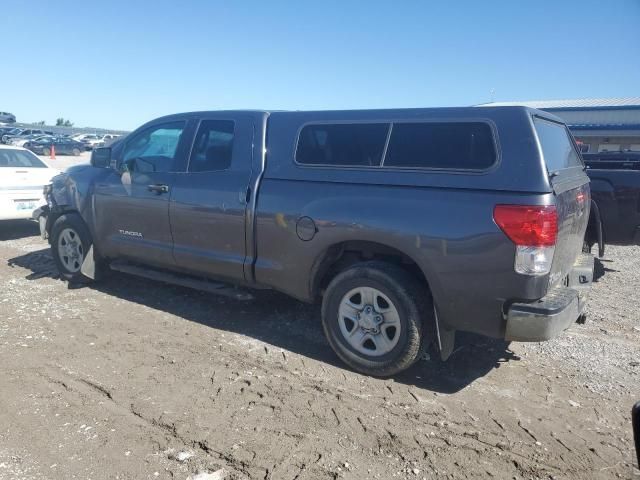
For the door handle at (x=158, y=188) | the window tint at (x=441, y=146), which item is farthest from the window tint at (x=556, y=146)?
the door handle at (x=158, y=188)

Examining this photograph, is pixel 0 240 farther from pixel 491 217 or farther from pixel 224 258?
pixel 491 217

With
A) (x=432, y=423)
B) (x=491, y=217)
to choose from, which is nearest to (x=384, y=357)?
(x=432, y=423)

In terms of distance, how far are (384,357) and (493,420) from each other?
0.87 metres

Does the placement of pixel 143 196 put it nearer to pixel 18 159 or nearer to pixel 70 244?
pixel 70 244

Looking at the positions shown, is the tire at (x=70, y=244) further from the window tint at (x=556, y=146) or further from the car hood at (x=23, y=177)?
the window tint at (x=556, y=146)

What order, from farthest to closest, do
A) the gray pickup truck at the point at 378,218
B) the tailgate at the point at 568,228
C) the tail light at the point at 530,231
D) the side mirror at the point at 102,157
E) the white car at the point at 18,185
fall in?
the white car at the point at 18,185 < the side mirror at the point at 102,157 < the tailgate at the point at 568,228 < the gray pickup truck at the point at 378,218 < the tail light at the point at 530,231

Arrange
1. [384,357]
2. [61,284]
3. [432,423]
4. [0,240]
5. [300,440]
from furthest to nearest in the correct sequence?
[0,240], [61,284], [384,357], [432,423], [300,440]

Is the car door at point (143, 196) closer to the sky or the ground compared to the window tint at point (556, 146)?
closer to the ground

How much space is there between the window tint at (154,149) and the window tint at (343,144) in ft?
5.13

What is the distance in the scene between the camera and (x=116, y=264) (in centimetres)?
569

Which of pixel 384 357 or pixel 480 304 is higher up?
pixel 480 304

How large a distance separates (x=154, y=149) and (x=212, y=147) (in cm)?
90

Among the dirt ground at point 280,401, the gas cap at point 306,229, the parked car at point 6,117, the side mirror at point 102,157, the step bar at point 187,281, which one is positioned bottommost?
the dirt ground at point 280,401

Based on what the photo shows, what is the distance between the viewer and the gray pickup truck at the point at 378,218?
10.8 ft
